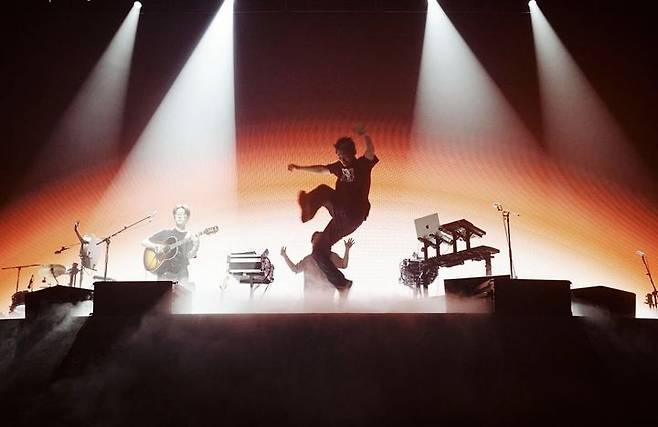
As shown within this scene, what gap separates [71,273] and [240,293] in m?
2.12

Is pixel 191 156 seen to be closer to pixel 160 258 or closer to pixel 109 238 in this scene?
pixel 109 238

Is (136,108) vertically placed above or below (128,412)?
above

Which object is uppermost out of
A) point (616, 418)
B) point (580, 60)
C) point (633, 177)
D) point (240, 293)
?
point (580, 60)

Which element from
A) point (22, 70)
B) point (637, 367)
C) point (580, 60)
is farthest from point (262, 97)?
point (637, 367)

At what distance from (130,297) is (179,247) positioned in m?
2.48

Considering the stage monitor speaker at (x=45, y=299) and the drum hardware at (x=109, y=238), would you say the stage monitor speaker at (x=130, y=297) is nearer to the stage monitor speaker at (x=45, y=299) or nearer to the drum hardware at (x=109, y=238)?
the stage monitor speaker at (x=45, y=299)

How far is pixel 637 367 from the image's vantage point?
118 inches

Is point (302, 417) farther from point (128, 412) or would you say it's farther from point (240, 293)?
point (240, 293)

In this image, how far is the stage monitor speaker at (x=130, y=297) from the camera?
10.8ft

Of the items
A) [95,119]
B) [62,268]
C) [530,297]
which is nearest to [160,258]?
[62,268]

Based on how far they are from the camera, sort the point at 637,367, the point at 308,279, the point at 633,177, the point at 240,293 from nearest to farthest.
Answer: the point at 637,367 < the point at 308,279 < the point at 240,293 < the point at 633,177

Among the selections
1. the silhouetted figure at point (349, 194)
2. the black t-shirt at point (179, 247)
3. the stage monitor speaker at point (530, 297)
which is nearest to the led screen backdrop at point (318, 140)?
the black t-shirt at point (179, 247)

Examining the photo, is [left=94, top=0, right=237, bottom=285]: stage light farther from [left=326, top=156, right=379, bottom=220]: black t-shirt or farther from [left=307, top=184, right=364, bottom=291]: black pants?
[left=326, top=156, right=379, bottom=220]: black t-shirt

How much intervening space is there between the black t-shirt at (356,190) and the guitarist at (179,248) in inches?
70.3
